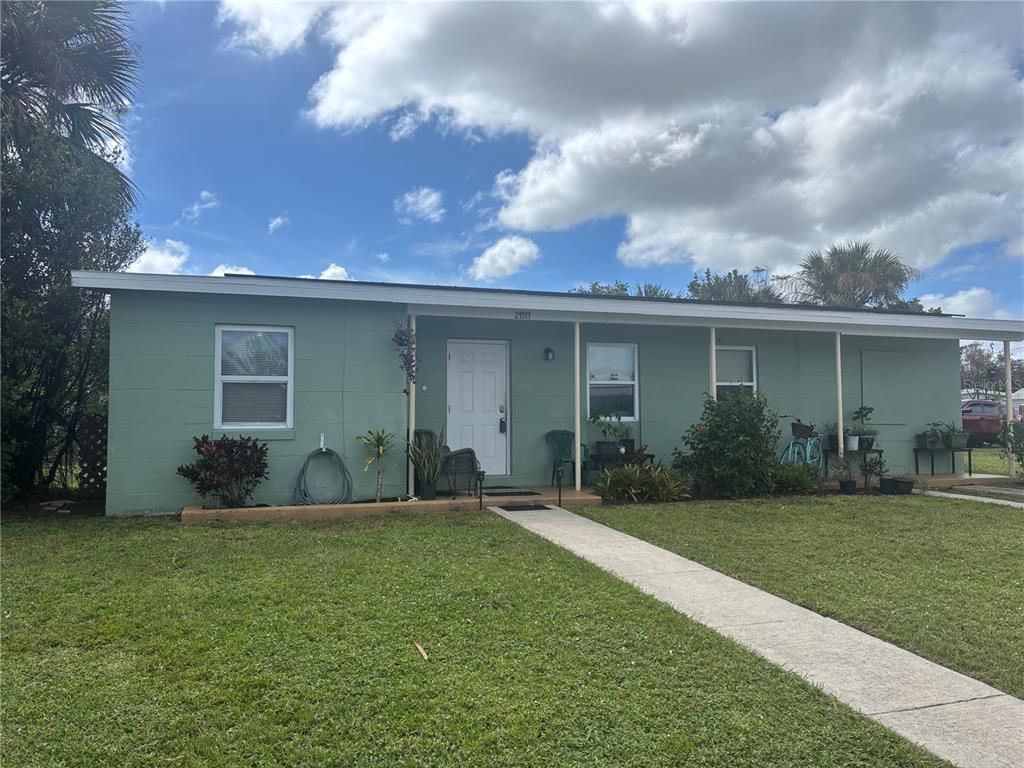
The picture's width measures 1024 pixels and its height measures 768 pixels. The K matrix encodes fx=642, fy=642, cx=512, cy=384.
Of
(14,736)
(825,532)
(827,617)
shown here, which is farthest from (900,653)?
(14,736)

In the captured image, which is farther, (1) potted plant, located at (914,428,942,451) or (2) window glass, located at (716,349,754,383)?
(1) potted plant, located at (914,428,942,451)

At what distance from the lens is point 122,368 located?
7.09m

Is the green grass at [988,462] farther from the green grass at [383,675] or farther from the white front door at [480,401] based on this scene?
the green grass at [383,675]

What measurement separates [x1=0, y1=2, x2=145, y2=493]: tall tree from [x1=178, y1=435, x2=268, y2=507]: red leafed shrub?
2234 mm

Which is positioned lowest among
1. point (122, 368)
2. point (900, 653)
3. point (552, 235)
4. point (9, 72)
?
point (900, 653)

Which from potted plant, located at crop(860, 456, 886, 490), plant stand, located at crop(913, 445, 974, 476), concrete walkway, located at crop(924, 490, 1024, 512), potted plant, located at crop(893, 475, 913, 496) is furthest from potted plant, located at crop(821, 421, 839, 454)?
plant stand, located at crop(913, 445, 974, 476)

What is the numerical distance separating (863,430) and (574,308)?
19.6ft

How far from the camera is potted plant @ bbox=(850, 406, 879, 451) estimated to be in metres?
10.4

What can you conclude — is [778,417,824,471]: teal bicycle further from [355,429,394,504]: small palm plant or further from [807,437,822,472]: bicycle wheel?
[355,429,394,504]: small palm plant

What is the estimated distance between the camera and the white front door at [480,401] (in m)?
9.37

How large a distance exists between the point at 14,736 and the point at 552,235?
801 inches

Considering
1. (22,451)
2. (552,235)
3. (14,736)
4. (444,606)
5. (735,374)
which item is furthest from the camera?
(552,235)

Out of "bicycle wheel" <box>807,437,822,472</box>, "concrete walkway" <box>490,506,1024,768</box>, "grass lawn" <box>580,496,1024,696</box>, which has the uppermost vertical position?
"bicycle wheel" <box>807,437,822,472</box>

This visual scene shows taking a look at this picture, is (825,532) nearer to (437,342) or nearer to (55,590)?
(437,342)
